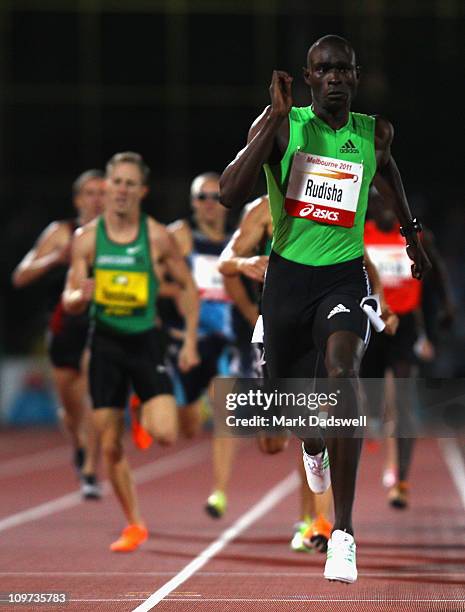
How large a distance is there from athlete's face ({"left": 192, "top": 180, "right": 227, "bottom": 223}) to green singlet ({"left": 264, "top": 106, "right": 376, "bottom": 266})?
5358 mm

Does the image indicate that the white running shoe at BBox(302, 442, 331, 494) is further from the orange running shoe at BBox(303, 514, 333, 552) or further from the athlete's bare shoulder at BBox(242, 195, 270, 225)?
the athlete's bare shoulder at BBox(242, 195, 270, 225)

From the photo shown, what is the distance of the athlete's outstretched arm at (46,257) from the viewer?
39.8 ft

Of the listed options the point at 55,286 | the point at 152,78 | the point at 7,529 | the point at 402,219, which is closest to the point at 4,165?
the point at 152,78

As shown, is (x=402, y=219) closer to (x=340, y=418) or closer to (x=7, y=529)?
(x=340, y=418)

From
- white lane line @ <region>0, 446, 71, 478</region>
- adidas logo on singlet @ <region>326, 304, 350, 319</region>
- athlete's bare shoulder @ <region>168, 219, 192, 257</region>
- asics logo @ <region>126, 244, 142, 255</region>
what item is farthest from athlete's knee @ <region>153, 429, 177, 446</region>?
white lane line @ <region>0, 446, 71, 478</region>

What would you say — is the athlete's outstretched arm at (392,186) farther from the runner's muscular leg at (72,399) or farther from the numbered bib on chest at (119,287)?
the runner's muscular leg at (72,399)

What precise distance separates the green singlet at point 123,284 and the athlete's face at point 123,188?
191 millimetres

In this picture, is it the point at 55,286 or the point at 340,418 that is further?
the point at 55,286

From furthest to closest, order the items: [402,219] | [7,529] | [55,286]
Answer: [55,286]
[7,529]
[402,219]

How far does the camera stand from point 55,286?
13.8 metres

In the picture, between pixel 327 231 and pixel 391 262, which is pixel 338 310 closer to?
pixel 327 231

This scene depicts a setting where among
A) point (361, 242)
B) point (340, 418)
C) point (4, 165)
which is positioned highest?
point (4, 165)

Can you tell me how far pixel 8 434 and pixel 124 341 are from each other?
54.3 ft

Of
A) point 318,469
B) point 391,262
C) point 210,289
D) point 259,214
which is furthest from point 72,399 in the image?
point 318,469
